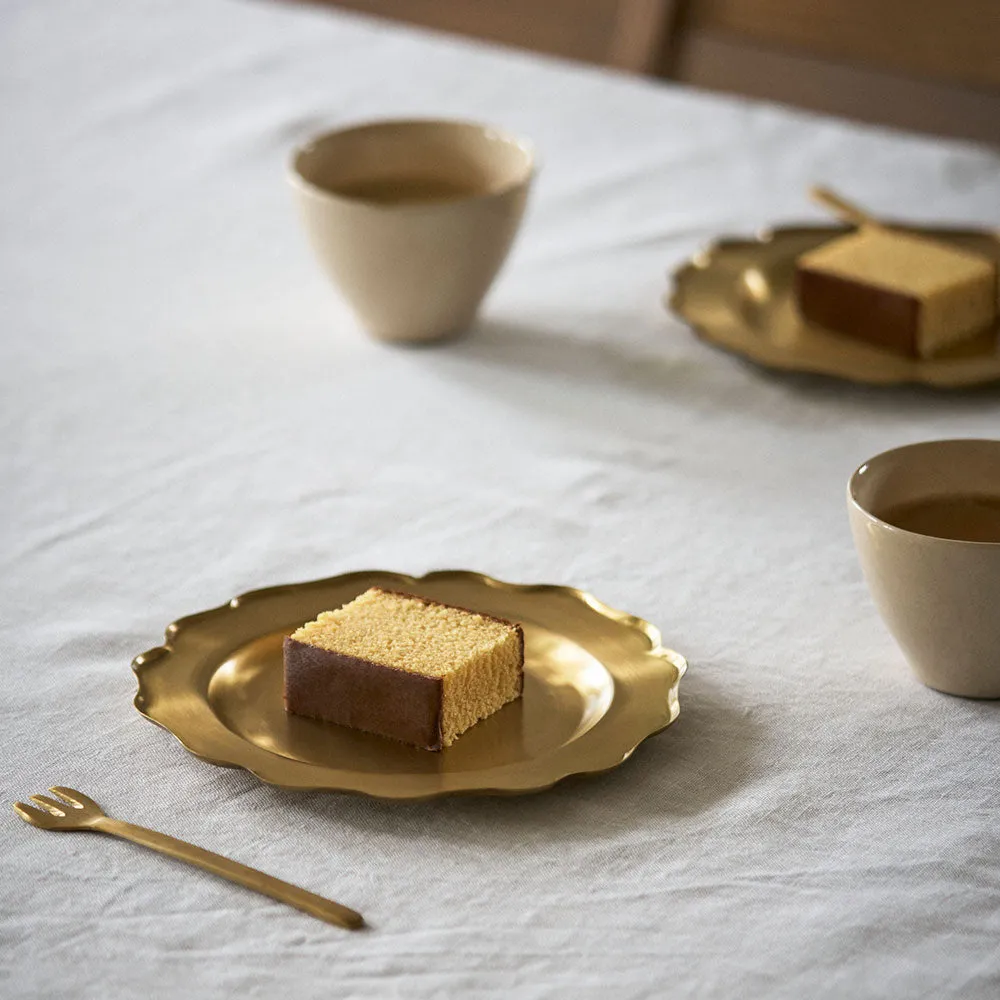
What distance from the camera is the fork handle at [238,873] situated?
613mm

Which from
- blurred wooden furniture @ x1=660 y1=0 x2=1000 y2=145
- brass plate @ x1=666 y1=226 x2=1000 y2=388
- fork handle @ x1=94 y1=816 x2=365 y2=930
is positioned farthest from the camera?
blurred wooden furniture @ x1=660 y1=0 x2=1000 y2=145

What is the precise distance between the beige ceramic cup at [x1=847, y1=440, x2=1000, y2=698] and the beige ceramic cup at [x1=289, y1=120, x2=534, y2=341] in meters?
0.43

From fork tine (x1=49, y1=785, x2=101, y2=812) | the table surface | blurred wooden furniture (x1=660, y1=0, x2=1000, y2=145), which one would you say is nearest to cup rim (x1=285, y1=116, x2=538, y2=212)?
the table surface

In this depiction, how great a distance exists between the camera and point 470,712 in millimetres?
712

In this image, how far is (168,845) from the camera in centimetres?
65

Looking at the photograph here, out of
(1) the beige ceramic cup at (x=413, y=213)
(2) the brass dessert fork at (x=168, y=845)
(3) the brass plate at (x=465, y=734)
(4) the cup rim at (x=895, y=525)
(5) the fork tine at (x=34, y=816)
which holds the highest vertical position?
(4) the cup rim at (x=895, y=525)

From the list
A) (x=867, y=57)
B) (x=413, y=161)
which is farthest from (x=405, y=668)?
(x=867, y=57)

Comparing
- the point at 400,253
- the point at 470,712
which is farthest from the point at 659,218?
the point at 470,712

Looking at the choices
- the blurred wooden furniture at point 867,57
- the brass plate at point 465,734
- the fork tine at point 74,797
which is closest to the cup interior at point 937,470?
the brass plate at point 465,734

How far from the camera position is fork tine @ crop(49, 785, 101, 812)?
0.68m

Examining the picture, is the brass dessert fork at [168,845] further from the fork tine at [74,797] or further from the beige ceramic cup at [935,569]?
the beige ceramic cup at [935,569]

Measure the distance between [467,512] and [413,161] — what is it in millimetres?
379

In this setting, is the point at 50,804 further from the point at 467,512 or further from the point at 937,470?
the point at 937,470

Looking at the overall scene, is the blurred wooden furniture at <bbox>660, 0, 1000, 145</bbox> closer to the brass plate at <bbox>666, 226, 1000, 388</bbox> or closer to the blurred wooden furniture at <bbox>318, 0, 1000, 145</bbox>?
the blurred wooden furniture at <bbox>318, 0, 1000, 145</bbox>
